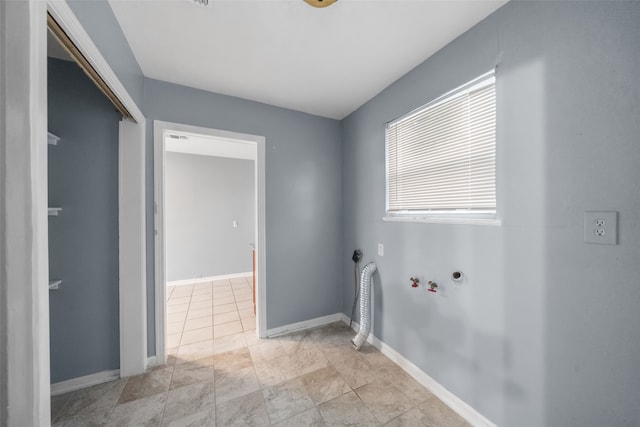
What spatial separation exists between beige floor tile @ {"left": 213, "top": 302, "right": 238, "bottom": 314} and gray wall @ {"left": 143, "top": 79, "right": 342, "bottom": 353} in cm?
98

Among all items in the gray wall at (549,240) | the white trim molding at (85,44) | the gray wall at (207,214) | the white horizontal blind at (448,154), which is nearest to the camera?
the white trim molding at (85,44)

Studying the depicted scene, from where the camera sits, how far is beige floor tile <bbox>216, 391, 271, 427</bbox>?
1.40 meters

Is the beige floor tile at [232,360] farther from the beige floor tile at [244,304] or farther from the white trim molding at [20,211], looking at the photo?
the white trim molding at [20,211]

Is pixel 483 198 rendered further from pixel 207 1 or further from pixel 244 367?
pixel 244 367

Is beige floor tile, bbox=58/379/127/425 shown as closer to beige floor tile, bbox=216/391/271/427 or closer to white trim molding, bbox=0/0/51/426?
beige floor tile, bbox=216/391/271/427

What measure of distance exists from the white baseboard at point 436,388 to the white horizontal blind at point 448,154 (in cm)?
122

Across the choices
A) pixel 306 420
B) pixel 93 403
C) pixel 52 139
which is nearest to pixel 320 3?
pixel 52 139

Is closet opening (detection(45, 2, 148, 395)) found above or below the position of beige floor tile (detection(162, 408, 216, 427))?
above

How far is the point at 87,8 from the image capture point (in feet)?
3.26

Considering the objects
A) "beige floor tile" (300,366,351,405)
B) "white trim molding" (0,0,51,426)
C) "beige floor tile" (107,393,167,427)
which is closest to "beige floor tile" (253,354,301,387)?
"beige floor tile" (300,366,351,405)

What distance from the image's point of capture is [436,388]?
160 cm

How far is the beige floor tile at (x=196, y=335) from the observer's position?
229 centimetres

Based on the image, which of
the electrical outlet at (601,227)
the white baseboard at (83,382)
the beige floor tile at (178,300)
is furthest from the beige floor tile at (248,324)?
the electrical outlet at (601,227)

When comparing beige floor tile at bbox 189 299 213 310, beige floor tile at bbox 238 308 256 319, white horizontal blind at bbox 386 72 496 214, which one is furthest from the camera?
beige floor tile at bbox 189 299 213 310
